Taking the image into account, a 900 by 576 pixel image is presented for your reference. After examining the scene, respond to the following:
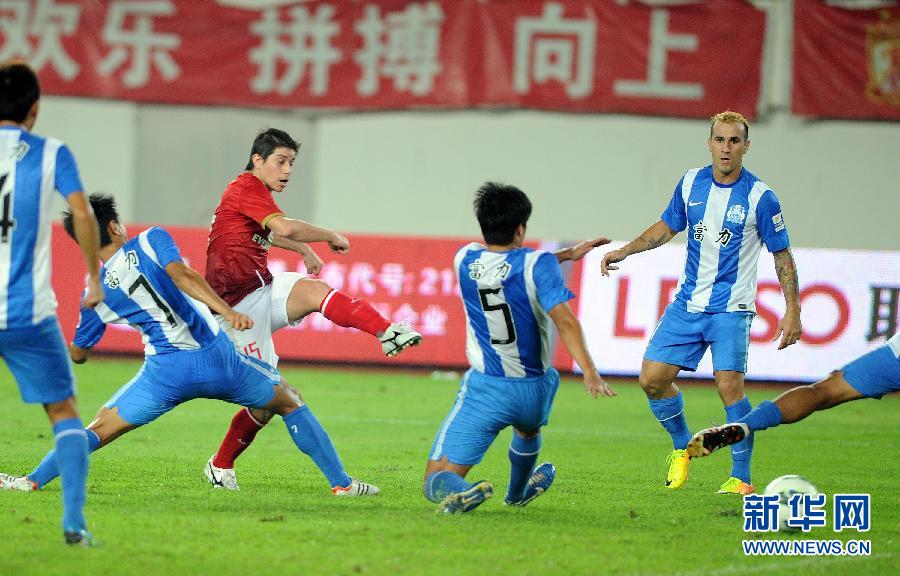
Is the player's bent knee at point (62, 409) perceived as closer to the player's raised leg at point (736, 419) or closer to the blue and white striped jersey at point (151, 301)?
the blue and white striped jersey at point (151, 301)

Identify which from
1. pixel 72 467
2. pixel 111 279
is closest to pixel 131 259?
pixel 111 279

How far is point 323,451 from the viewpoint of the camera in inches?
269

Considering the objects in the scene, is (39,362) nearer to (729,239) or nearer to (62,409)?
(62,409)

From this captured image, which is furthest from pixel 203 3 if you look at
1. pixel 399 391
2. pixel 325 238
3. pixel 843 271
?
pixel 325 238

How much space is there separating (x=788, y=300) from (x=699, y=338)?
0.53 metres

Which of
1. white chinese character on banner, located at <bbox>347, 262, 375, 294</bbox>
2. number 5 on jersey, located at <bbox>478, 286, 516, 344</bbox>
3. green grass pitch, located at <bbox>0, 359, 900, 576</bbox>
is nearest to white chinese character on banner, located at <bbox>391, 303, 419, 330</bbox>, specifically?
white chinese character on banner, located at <bbox>347, 262, 375, 294</bbox>

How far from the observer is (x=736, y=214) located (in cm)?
732

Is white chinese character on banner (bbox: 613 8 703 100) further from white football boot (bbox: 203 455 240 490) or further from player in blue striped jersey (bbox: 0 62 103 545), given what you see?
player in blue striped jersey (bbox: 0 62 103 545)

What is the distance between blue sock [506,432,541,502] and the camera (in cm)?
626

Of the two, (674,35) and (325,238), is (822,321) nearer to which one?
(674,35)

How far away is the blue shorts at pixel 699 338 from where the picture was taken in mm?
7270

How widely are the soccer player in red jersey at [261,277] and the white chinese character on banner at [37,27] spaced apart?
1126cm

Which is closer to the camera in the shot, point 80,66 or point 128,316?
point 128,316

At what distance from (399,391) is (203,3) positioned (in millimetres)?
7185
